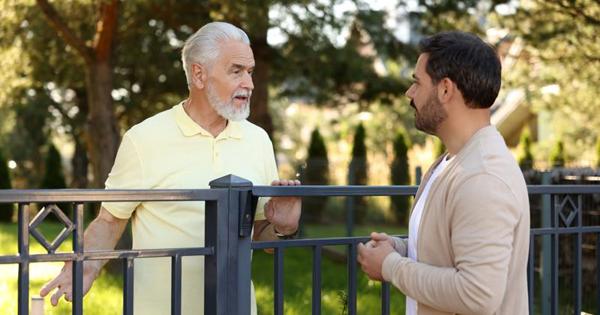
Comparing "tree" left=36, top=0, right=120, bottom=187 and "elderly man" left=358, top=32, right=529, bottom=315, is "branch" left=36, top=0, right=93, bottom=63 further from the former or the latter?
"elderly man" left=358, top=32, right=529, bottom=315

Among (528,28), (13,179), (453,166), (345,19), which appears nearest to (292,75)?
(345,19)

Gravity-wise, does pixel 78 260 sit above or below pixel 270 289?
above

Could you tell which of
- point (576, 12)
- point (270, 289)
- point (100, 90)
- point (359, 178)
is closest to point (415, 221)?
point (270, 289)

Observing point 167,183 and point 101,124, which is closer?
point 167,183

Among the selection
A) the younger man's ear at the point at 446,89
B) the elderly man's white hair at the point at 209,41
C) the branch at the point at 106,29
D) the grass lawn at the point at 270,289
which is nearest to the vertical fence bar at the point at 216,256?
the elderly man's white hair at the point at 209,41

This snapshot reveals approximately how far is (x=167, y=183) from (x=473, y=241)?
4.16ft

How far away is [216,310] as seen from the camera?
2848mm

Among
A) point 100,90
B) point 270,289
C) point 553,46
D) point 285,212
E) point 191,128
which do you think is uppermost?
point 553,46

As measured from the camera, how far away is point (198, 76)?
10.7ft

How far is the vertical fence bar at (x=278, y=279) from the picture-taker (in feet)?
10.2

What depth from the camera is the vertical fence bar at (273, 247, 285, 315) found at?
3100mm

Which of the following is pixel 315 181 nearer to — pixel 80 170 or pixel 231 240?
pixel 80 170

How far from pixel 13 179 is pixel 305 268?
49.4 feet

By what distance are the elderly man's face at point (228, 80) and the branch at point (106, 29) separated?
8687 millimetres
